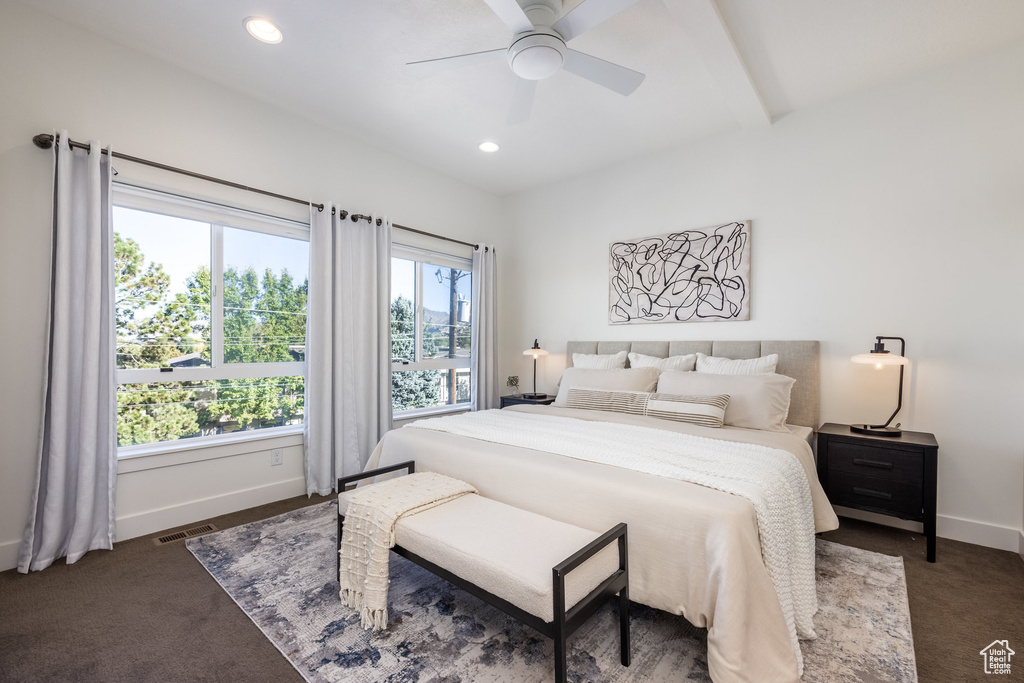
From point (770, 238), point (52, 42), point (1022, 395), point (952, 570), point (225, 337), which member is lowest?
point (952, 570)

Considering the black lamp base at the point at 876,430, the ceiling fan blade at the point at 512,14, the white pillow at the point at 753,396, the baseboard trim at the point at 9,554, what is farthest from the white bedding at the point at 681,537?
the baseboard trim at the point at 9,554

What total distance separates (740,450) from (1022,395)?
1798 millimetres

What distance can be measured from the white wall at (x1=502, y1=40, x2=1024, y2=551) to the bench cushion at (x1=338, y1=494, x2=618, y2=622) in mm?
2460

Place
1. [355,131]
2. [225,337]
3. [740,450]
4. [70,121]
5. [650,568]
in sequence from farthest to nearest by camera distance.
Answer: [355,131] → [225,337] → [70,121] → [740,450] → [650,568]

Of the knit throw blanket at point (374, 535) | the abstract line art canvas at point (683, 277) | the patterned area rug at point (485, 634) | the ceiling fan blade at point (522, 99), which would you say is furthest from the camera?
the abstract line art canvas at point (683, 277)

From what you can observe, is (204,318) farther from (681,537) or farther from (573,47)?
(681,537)

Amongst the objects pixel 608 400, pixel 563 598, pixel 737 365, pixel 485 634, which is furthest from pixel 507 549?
pixel 737 365

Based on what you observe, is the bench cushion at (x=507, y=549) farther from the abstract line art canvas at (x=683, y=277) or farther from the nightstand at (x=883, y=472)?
the abstract line art canvas at (x=683, y=277)

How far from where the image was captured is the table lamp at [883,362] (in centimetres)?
254

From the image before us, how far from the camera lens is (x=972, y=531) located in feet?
8.47

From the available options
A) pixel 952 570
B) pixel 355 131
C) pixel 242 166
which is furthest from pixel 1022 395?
pixel 242 166

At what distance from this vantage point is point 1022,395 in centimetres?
246

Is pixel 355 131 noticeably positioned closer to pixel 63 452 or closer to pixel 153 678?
pixel 63 452

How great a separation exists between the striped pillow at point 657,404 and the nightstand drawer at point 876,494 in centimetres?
73
